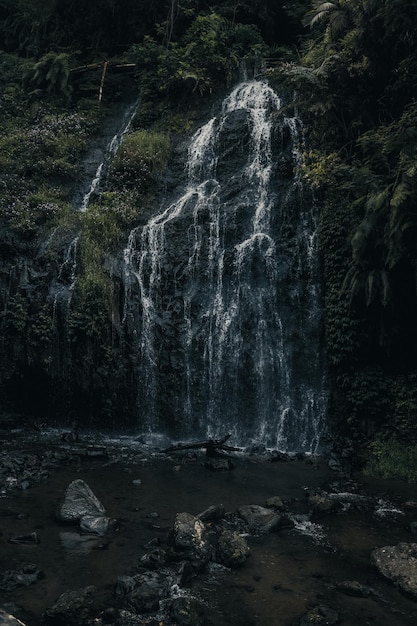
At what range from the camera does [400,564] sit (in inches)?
333

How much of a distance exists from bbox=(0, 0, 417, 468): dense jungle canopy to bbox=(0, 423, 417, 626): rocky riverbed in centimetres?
346

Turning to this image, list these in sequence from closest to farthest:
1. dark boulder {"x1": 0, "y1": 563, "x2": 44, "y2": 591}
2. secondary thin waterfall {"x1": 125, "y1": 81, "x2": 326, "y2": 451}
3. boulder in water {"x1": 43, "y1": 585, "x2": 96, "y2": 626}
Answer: boulder in water {"x1": 43, "y1": 585, "x2": 96, "y2": 626}, dark boulder {"x1": 0, "y1": 563, "x2": 44, "y2": 591}, secondary thin waterfall {"x1": 125, "y1": 81, "x2": 326, "y2": 451}

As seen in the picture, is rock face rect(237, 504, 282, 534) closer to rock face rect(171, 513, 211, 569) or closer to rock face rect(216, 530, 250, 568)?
rock face rect(216, 530, 250, 568)

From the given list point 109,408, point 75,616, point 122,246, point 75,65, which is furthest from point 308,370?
point 75,65

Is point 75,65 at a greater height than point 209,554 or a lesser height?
greater

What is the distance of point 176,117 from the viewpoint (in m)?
24.8

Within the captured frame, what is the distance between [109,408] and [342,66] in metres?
14.3

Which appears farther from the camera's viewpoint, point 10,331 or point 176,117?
point 176,117

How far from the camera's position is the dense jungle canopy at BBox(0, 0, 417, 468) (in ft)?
50.0

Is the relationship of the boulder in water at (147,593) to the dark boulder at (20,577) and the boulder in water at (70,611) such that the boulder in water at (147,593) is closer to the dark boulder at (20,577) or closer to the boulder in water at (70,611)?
the boulder in water at (70,611)

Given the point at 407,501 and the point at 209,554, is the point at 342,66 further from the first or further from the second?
the point at 209,554

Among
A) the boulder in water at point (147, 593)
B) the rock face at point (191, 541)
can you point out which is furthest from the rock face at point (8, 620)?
the rock face at point (191, 541)

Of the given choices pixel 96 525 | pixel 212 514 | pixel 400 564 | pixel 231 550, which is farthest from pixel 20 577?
pixel 400 564

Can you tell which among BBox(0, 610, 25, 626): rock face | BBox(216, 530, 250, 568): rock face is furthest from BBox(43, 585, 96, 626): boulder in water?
BBox(216, 530, 250, 568): rock face
